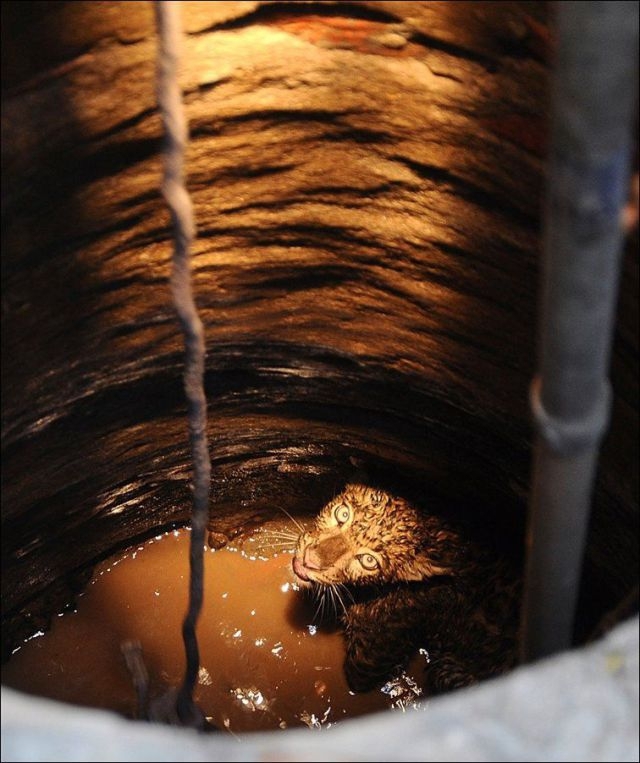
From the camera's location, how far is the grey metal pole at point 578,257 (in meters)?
1.24

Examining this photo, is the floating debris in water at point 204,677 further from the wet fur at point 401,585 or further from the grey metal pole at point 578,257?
the grey metal pole at point 578,257

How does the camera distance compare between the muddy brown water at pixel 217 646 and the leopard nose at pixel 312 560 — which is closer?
the muddy brown water at pixel 217 646

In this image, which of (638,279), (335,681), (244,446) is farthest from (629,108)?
(335,681)

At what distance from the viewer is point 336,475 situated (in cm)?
378

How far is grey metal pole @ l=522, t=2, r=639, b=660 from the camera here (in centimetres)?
124

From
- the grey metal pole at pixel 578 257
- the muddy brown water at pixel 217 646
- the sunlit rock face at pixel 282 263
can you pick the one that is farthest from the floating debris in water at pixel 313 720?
the grey metal pole at pixel 578 257

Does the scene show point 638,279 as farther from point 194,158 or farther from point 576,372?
point 194,158

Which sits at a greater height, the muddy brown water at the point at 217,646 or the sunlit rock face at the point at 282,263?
the sunlit rock face at the point at 282,263

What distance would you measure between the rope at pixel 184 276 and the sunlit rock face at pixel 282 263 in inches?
16.3

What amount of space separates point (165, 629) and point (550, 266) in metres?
2.70

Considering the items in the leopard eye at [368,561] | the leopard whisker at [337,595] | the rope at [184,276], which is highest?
the rope at [184,276]

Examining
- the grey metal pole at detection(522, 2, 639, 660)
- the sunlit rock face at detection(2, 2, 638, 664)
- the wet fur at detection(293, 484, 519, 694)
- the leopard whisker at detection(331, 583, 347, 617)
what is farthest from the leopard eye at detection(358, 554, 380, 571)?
the grey metal pole at detection(522, 2, 639, 660)

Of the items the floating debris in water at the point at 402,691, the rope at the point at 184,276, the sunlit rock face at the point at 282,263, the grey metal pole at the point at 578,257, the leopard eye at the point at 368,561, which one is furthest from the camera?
the leopard eye at the point at 368,561

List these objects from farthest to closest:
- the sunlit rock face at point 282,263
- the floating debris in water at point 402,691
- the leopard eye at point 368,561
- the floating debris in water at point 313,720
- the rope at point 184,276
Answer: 1. the leopard eye at point 368,561
2. the floating debris in water at point 402,691
3. the floating debris in water at point 313,720
4. the sunlit rock face at point 282,263
5. the rope at point 184,276
